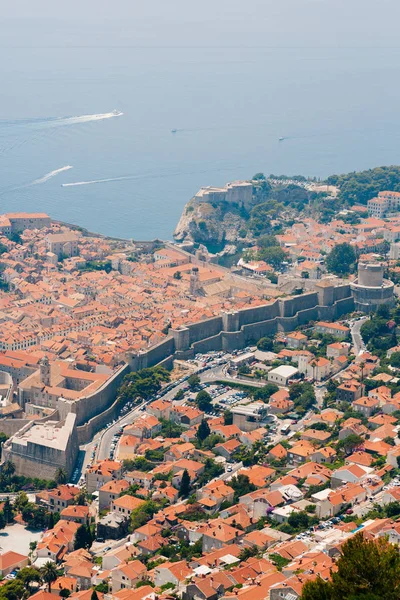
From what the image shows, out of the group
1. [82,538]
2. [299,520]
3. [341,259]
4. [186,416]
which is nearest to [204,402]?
[186,416]

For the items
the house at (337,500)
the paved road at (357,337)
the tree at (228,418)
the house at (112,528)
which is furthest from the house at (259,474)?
the paved road at (357,337)

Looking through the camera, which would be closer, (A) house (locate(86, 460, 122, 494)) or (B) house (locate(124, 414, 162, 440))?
(A) house (locate(86, 460, 122, 494))

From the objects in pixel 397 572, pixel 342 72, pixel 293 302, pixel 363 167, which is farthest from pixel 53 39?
pixel 397 572

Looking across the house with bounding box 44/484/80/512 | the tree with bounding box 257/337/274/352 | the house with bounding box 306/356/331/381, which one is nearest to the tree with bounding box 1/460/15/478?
the house with bounding box 44/484/80/512

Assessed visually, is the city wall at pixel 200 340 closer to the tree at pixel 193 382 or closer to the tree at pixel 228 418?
the tree at pixel 193 382

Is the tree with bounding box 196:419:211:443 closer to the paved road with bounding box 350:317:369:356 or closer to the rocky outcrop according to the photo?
the paved road with bounding box 350:317:369:356
